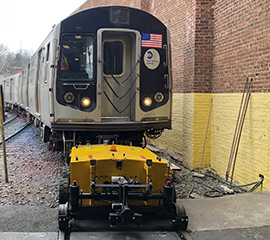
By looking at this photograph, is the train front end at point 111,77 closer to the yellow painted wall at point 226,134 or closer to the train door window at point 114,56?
the train door window at point 114,56

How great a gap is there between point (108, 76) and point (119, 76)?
0.82 ft

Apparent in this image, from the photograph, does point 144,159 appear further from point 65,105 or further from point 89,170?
point 65,105

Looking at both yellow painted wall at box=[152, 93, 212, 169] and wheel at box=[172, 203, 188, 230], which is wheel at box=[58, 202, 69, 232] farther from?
yellow painted wall at box=[152, 93, 212, 169]

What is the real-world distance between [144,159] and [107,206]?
83cm

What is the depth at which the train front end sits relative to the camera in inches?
240

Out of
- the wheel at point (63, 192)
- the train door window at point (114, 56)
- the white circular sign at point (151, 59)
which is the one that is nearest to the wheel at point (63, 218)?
the wheel at point (63, 192)

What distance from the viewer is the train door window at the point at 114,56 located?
6520 millimetres

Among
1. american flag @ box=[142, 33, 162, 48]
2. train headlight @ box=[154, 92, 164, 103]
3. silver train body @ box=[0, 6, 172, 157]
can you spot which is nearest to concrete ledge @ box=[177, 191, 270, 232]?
silver train body @ box=[0, 6, 172, 157]

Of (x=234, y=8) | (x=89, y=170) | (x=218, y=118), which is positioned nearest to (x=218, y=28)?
(x=234, y=8)

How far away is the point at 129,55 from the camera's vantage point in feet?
21.7

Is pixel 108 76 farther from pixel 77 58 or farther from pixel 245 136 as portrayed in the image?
pixel 245 136

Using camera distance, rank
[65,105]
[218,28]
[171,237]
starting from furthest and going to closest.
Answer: [218,28] < [65,105] < [171,237]

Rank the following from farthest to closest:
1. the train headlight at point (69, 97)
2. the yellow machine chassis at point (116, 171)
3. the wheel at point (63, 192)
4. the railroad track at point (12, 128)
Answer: the railroad track at point (12, 128) → the train headlight at point (69, 97) → the wheel at point (63, 192) → the yellow machine chassis at point (116, 171)

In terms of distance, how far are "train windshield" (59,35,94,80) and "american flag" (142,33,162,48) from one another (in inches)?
43.9
